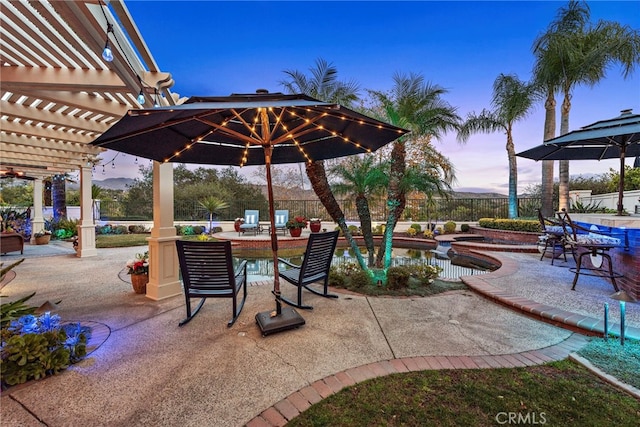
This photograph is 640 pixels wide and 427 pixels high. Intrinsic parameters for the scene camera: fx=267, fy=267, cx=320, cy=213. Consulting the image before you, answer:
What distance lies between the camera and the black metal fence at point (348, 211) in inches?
500

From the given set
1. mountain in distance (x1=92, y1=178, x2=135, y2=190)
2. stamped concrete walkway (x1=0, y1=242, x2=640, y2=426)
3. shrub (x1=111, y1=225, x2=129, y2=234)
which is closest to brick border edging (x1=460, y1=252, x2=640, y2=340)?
stamped concrete walkway (x1=0, y1=242, x2=640, y2=426)

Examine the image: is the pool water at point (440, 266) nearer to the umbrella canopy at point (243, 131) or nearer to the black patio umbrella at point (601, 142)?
the umbrella canopy at point (243, 131)

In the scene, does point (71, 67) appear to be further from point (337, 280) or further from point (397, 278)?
point (397, 278)

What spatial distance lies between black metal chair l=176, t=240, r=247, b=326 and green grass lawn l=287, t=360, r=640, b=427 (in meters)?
1.59

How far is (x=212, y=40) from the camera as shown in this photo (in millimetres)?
8281

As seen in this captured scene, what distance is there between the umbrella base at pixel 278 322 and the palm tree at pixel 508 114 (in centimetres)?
1073

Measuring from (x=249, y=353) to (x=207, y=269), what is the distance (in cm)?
99

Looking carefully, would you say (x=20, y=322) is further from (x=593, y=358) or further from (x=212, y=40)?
(x=212, y=40)

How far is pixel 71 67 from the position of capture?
319cm

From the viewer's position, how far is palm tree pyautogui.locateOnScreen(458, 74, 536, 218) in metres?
10.4

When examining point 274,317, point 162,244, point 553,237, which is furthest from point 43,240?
point 553,237

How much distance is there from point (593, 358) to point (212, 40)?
10546 millimetres

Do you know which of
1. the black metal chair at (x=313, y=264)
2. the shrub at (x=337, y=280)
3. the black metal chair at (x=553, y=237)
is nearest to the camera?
the black metal chair at (x=313, y=264)

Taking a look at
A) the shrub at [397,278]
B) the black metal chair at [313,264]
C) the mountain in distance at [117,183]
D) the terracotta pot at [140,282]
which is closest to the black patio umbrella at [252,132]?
the black metal chair at [313,264]
